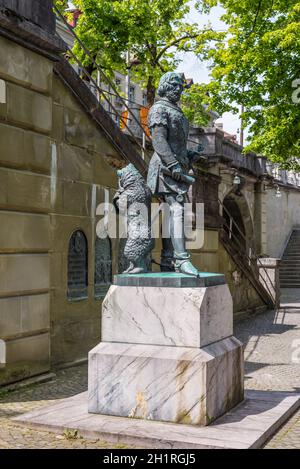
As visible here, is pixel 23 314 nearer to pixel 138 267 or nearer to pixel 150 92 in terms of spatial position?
Answer: pixel 138 267

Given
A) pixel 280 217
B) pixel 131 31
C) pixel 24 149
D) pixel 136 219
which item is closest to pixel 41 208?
pixel 24 149

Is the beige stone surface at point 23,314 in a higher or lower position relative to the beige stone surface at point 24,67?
lower

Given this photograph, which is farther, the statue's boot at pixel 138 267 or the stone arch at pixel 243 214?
the stone arch at pixel 243 214

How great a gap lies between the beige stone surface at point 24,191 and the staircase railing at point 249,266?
7.74 metres

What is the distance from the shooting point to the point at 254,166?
29109 mm

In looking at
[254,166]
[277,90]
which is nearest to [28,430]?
[277,90]

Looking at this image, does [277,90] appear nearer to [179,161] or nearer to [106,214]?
[106,214]

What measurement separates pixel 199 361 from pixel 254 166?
23.9 meters

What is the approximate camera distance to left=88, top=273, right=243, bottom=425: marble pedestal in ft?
20.3

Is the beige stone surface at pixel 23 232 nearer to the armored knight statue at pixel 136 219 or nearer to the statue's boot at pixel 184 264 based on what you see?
the armored knight statue at pixel 136 219

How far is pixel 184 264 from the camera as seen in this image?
6898mm

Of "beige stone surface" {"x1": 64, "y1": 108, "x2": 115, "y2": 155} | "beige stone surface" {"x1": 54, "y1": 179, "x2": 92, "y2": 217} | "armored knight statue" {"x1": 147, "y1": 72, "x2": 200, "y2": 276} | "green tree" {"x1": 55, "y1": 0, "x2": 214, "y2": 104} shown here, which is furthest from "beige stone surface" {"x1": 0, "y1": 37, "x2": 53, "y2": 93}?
"green tree" {"x1": 55, "y1": 0, "x2": 214, "y2": 104}

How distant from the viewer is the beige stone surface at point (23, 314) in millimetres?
8297

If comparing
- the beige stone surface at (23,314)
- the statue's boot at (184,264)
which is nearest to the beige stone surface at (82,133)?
the beige stone surface at (23,314)
